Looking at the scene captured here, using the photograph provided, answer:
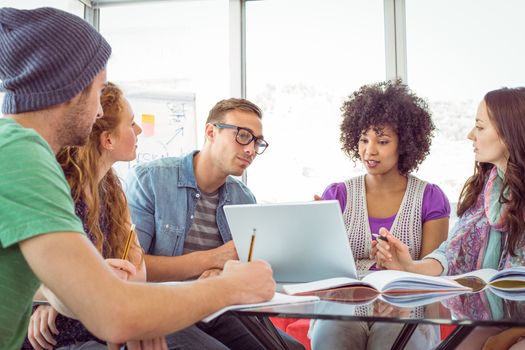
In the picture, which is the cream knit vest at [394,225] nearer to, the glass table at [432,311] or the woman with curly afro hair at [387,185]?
the woman with curly afro hair at [387,185]

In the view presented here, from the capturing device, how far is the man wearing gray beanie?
0.84m

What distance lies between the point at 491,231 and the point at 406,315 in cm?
111

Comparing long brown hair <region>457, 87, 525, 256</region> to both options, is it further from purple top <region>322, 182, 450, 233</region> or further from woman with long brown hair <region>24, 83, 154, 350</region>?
woman with long brown hair <region>24, 83, 154, 350</region>

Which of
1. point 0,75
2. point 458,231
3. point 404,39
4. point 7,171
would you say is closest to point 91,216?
point 0,75

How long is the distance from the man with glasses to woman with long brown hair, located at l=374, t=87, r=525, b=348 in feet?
2.23

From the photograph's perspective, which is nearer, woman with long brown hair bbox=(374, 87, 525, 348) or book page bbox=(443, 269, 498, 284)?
book page bbox=(443, 269, 498, 284)

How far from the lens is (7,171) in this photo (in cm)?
85

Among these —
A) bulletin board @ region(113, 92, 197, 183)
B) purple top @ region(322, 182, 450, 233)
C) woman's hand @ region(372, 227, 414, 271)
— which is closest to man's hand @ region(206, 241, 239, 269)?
woman's hand @ region(372, 227, 414, 271)

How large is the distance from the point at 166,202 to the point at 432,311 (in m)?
1.33

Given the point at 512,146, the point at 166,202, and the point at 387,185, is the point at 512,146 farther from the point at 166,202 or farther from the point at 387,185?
the point at 166,202

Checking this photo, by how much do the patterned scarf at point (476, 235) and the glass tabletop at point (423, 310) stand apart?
2.49ft

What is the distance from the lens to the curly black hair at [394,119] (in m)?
2.39

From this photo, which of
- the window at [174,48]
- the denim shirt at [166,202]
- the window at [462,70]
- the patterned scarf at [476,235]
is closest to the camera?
the patterned scarf at [476,235]

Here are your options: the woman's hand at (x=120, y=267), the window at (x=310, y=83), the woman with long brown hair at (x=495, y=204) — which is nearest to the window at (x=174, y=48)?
the window at (x=310, y=83)
